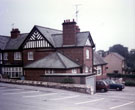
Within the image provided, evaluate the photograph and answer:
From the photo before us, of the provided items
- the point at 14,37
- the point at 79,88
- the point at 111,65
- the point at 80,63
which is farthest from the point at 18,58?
the point at 111,65

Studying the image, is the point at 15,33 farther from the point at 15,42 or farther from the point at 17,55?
the point at 17,55

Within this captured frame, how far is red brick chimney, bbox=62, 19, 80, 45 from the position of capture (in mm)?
29109

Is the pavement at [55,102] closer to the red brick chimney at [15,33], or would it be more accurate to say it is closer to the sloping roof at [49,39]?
the sloping roof at [49,39]

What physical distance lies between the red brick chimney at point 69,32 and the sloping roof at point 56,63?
246cm

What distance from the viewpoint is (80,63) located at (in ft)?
96.3

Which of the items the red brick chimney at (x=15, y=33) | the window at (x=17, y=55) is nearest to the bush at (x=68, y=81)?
the window at (x=17, y=55)

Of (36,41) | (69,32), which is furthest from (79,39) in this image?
(36,41)

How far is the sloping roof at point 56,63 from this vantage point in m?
26.0

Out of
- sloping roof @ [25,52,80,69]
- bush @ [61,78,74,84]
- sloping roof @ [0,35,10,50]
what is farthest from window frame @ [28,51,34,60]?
bush @ [61,78,74,84]

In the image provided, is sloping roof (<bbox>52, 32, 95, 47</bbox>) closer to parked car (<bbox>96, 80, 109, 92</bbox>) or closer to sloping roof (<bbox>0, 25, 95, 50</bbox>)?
sloping roof (<bbox>0, 25, 95, 50</bbox>)

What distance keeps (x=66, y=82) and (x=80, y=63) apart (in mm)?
8129

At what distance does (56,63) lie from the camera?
2650 cm

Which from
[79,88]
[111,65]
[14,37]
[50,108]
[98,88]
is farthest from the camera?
[111,65]

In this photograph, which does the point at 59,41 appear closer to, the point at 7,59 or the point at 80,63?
the point at 80,63
